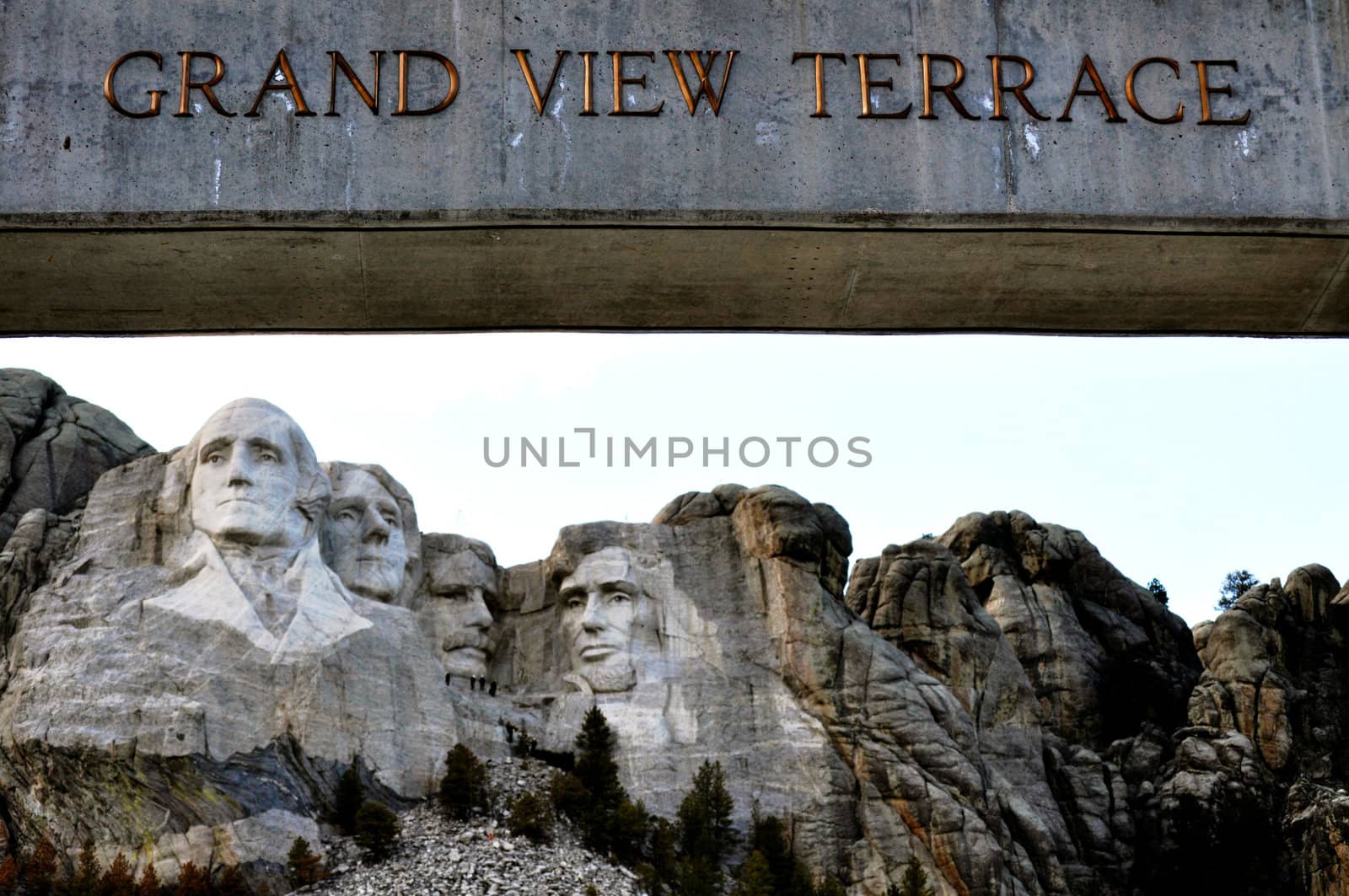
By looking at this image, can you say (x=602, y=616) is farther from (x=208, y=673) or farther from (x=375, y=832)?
(x=208, y=673)

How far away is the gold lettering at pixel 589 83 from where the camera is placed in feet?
21.8

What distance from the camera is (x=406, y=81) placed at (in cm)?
666

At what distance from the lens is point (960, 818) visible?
842 inches

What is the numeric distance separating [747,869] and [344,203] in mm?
14282

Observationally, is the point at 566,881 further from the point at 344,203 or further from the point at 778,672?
the point at 344,203

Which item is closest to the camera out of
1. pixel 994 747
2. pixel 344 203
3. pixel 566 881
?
pixel 344 203

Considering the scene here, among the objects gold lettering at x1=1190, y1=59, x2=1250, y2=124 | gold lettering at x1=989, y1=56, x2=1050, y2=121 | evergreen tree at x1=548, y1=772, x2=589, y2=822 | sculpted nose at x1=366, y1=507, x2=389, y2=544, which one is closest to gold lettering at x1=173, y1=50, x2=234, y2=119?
gold lettering at x1=989, y1=56, x2=1050, y2=121

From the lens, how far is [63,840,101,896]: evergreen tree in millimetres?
18328

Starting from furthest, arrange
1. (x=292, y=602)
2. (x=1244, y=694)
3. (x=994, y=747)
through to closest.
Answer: (x=1244, y=694) < (x=994, y=747) < (x=292, y=602)

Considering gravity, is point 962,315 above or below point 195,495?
below

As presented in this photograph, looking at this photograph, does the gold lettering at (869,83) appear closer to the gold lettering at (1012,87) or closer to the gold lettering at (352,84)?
the gold lettering at (1012,87)

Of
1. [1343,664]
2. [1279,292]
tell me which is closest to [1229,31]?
[1279,292]

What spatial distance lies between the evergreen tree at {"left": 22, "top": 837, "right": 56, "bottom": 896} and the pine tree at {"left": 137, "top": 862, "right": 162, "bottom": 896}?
79 cm

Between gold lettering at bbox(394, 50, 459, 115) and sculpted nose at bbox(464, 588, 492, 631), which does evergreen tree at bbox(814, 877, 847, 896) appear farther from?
gold lettering at bbox(394, 50, 459, 115)
